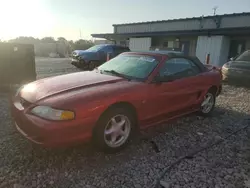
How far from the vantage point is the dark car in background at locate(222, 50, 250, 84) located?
8.21 m

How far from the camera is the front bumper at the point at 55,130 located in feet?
8.00

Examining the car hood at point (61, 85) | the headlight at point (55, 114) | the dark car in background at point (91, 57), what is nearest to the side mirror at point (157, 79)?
the car hood at point (61, 85)

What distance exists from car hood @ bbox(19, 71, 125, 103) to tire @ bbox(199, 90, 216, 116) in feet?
7.36

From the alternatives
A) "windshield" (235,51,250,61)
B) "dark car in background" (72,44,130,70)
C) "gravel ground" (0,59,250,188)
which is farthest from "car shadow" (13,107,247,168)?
"dark car in background" (72,44,130,70)

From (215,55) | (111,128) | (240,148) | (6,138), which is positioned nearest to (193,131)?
(240,148)

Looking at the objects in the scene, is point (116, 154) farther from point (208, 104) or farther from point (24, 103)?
point (208, 104)

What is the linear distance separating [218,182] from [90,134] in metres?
1.61

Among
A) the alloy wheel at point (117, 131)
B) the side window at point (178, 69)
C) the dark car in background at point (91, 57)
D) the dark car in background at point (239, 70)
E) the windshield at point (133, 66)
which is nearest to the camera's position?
the alloy wheel at point (117, 131)

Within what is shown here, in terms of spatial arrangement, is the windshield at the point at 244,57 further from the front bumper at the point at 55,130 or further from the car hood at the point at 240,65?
the front bumper at the point at 55,130

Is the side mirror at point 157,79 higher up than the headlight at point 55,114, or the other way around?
the side mirror at point 157,79

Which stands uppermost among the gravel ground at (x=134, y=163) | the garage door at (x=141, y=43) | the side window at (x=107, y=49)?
the garage door at (x=141, y=43)

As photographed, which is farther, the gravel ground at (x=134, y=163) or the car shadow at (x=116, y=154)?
the car shadow at (x=116, y=154)

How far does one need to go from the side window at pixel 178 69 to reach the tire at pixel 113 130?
3.19ft

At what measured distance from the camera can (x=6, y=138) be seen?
3283 millimetres
